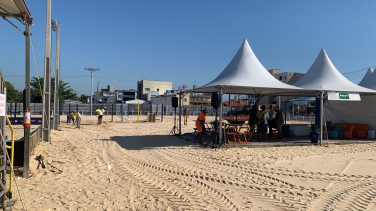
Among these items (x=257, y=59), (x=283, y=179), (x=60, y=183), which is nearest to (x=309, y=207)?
(x=283, y=179)

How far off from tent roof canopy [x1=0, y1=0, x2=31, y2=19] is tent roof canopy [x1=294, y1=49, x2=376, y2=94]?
10.2m

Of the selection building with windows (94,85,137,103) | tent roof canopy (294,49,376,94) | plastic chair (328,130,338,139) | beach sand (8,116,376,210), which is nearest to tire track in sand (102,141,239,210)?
beach sand (8,116,376,210)

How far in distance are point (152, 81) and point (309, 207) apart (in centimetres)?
8262

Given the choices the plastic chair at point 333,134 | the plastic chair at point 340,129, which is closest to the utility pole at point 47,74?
the plastic chair at point 333,134

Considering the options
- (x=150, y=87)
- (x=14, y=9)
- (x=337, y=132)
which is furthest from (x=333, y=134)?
(x=150, y=87)

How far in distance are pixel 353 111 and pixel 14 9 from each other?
15.3 m

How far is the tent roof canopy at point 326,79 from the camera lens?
38.9 ft

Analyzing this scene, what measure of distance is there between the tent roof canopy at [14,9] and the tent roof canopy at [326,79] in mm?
10193

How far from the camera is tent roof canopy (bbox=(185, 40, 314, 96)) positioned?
997 centimetres

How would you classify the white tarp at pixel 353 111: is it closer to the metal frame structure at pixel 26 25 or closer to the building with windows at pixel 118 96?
the metal frame structure at pixel 26 25

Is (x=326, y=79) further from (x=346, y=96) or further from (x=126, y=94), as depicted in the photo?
(x=126, y=94)

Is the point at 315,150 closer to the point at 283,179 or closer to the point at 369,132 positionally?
the point at 283,179

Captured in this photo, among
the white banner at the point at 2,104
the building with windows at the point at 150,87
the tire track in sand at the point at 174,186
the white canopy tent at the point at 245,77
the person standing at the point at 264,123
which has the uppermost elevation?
the building with windows at the point at 150,87

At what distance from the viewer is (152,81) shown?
280 ft
